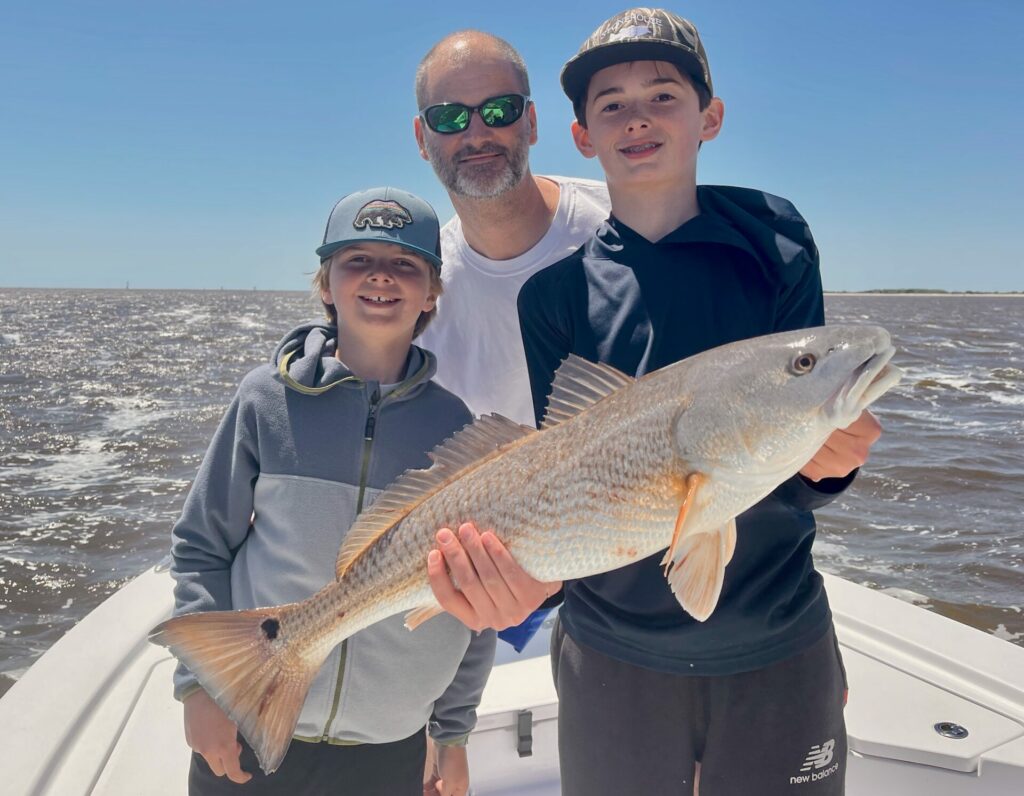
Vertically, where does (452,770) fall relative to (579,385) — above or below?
below

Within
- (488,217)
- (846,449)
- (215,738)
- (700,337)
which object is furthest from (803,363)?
(215,738)

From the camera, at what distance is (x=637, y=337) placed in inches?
112

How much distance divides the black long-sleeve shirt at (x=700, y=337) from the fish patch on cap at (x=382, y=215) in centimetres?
63

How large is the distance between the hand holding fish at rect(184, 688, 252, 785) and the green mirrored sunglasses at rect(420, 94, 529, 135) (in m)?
2.91

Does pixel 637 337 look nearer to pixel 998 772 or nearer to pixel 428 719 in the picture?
pixel 428 719

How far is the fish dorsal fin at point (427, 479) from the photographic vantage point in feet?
8.80

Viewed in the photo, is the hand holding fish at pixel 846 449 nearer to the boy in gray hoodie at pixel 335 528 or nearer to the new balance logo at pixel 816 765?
the new balance logo at pixel 816 765

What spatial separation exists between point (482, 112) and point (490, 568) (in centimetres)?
254

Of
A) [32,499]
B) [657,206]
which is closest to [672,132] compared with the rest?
[657,206]

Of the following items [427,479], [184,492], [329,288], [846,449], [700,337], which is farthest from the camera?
[184,492]

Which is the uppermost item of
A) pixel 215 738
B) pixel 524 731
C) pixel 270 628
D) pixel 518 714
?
pixel 270 628

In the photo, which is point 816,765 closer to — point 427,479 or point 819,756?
point 819,756

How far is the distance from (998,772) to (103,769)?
13.8 feet

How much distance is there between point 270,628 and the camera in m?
2.62
